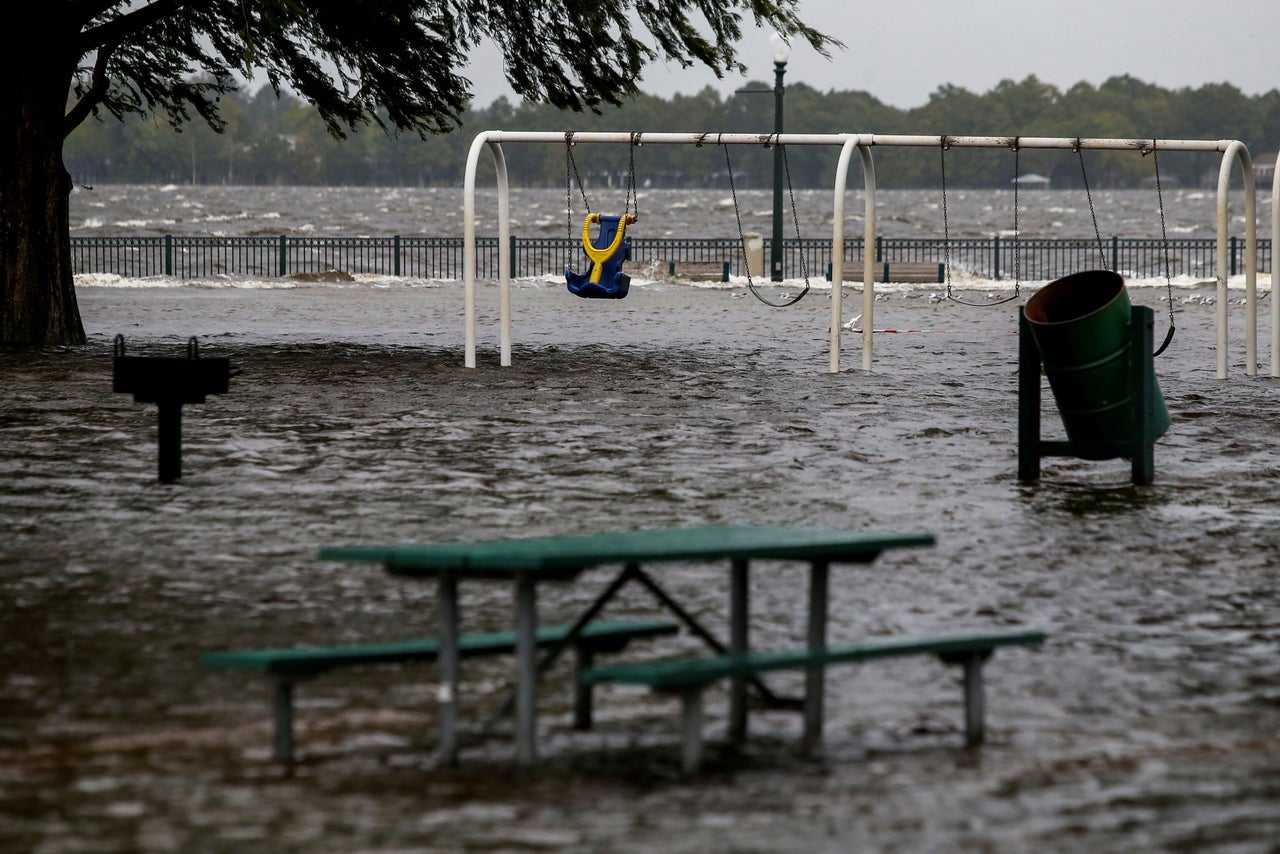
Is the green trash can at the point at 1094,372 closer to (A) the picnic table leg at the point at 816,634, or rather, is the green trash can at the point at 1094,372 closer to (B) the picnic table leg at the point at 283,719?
(A) the picnic table leg at the point at 816,634

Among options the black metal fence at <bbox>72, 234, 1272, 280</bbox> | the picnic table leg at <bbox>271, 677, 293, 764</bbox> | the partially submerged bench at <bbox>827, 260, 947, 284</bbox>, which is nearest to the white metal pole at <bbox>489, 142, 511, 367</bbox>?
the picnic table leg at <bbox>271, 677, 293, 764</bbox>

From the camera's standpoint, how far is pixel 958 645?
5.31 m

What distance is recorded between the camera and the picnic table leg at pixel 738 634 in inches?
213

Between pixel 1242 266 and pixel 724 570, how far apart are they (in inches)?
1702

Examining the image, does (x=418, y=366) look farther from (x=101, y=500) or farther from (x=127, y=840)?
(x=127, y=840)

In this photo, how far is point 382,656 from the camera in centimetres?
530

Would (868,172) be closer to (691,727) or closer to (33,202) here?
(33,202)

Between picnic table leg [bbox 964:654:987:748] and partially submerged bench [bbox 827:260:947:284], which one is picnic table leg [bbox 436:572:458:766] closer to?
picnic table leg [bbox 964:654:987:748]

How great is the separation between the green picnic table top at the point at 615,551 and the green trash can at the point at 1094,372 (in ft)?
18.9

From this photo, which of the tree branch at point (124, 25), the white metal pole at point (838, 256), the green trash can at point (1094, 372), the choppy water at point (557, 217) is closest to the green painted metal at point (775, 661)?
the green trash can at point (1094, 372)

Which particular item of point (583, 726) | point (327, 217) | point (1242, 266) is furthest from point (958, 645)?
point (327, 217)

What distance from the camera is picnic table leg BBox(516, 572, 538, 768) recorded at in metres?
4.93

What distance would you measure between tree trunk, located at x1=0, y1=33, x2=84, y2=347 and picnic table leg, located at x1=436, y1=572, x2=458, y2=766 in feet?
56.9

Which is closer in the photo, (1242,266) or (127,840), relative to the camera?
(127,840)
